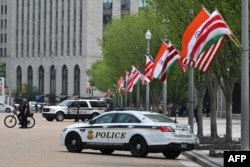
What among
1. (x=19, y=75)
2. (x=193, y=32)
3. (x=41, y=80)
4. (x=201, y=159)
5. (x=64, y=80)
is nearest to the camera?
(x=193, y=32)

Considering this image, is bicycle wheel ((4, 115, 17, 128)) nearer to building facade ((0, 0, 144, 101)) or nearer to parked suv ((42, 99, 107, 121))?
parked suv ((42, 99, 107, 121))

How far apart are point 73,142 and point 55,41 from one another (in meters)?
128

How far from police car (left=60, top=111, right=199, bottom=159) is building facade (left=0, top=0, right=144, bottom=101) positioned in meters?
118

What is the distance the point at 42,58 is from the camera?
506 feet

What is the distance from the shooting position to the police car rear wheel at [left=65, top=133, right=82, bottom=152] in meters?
23.3

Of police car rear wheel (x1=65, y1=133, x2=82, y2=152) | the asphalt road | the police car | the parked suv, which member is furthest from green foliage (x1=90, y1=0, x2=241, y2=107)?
police car rear wheel (x1=65, y1=133, x2=82, y2=152)

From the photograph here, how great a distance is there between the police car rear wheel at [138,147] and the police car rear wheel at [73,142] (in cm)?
223

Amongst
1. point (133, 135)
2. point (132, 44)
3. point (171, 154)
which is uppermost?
point (132, 44)

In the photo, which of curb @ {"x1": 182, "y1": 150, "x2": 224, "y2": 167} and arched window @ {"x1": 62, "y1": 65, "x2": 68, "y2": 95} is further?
arched window @ {"x1": 62, "y1": 65, "x2": 68, "y2": 95}

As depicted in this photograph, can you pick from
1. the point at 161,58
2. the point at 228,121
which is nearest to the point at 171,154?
Answer: the point at 228,121

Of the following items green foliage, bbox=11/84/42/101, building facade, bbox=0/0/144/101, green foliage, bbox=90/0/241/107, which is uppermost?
building facade, bbox=0/0/144/101

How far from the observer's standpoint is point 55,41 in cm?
15062

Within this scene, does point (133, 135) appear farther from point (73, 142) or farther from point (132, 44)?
point (132, 44)

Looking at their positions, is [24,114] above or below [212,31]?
below
